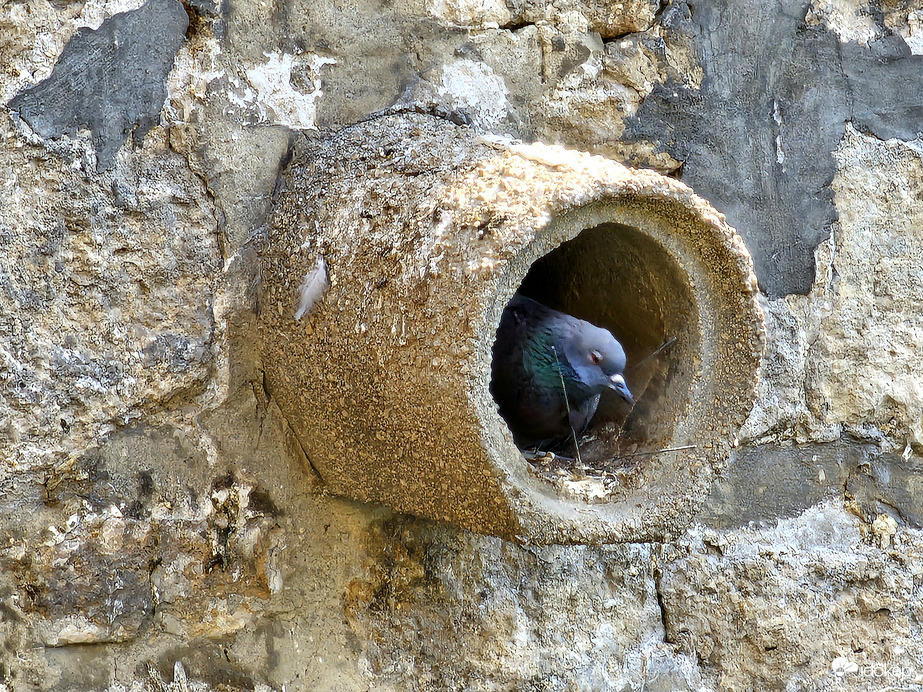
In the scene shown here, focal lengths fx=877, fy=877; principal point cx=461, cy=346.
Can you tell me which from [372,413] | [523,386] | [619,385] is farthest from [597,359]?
[372,413]

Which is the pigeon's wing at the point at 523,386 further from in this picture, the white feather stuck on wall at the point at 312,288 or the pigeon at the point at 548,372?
the white feather stuck on wall at the point at 312,288

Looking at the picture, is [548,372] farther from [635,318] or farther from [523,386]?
[635,318]

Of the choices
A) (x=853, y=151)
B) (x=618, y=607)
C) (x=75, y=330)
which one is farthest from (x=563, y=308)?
(x=75, y=330)

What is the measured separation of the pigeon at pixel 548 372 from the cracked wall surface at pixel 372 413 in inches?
8.6

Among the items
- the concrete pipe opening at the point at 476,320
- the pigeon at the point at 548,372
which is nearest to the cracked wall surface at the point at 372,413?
the concrete pipe opening at the point at 476,320

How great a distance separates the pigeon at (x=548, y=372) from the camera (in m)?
1.35

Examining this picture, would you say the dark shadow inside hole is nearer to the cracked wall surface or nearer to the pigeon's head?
the pigeon's head

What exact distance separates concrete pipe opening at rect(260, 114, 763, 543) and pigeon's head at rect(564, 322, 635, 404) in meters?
0.04

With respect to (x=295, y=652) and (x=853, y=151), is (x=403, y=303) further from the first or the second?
(x=853, y=151)

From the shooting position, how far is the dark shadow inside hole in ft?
4.00

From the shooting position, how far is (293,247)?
129 centimetres

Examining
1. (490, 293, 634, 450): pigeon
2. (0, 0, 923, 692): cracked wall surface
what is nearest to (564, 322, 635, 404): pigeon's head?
(490, 293, 634, 450): pigeon

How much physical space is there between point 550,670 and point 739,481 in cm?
49

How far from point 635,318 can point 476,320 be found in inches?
17.8
